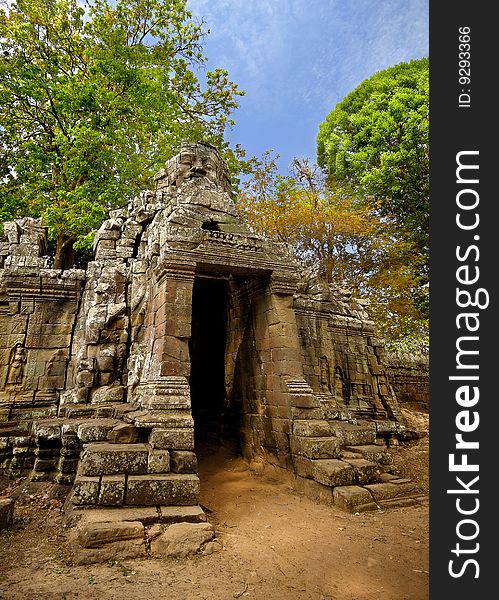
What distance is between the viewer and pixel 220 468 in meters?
6.79

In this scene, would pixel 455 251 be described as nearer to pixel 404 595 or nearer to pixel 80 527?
pixel 404 595

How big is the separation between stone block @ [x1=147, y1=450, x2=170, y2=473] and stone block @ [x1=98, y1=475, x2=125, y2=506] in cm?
37

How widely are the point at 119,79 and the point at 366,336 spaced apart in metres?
11.7

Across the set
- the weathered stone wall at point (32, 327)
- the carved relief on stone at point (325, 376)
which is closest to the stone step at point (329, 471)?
the carved relief on stone at point (325, 376)

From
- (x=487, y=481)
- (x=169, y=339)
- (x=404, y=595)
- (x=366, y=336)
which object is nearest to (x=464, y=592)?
(x=487, y=481)

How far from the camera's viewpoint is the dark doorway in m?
8.84

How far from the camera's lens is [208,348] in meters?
9.47

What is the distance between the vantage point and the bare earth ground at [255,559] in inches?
124

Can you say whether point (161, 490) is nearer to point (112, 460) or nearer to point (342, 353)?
point (112, 460)

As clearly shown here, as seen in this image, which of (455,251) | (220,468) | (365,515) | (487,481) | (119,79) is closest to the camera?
(487,481)

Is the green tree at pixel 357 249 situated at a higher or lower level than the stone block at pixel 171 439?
higher

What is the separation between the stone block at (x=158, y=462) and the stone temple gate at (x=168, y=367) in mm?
15

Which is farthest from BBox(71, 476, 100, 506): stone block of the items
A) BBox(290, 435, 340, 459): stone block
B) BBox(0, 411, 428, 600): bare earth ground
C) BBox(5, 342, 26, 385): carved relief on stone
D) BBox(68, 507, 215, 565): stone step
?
BBox(5, 342, 26, 385): carved relief on stone

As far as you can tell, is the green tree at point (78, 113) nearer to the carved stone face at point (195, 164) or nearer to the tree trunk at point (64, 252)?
the tree trunk at point (64, 252)
